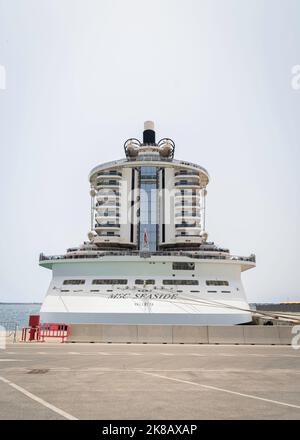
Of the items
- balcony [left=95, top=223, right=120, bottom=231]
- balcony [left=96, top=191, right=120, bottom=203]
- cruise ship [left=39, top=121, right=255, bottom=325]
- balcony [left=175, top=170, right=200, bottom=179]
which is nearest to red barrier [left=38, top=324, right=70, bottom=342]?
cruise ship [left=39, top=121, right=255, bottom=325]

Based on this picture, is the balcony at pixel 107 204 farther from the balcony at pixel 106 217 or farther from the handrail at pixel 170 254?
the handrail at pixel 170 254

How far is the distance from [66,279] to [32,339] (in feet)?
40.5

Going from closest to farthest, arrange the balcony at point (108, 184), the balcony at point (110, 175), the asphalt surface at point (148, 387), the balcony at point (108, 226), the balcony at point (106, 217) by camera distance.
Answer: the asphalt surface at point (148, 387) < the balcony at point (108, 226) < the balcony at point (106, 217) < the balcony at point (108, 184) < the balcony at point (110, 175)

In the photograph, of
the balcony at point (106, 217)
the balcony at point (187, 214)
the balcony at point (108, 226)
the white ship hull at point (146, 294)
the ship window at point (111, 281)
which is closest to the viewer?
the white ship hull at point (146, 294)

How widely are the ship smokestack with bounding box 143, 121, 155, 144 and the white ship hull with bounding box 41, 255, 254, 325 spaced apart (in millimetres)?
25832

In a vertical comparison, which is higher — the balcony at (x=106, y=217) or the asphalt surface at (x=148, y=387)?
the balcony at (x=106, y=217)

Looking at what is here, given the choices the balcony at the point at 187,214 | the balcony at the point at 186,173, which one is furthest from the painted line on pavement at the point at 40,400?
the balcony at the point at 186,173

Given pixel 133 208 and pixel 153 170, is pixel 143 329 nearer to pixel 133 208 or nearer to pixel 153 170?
pixel 133 208

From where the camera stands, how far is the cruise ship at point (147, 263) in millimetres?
32344
